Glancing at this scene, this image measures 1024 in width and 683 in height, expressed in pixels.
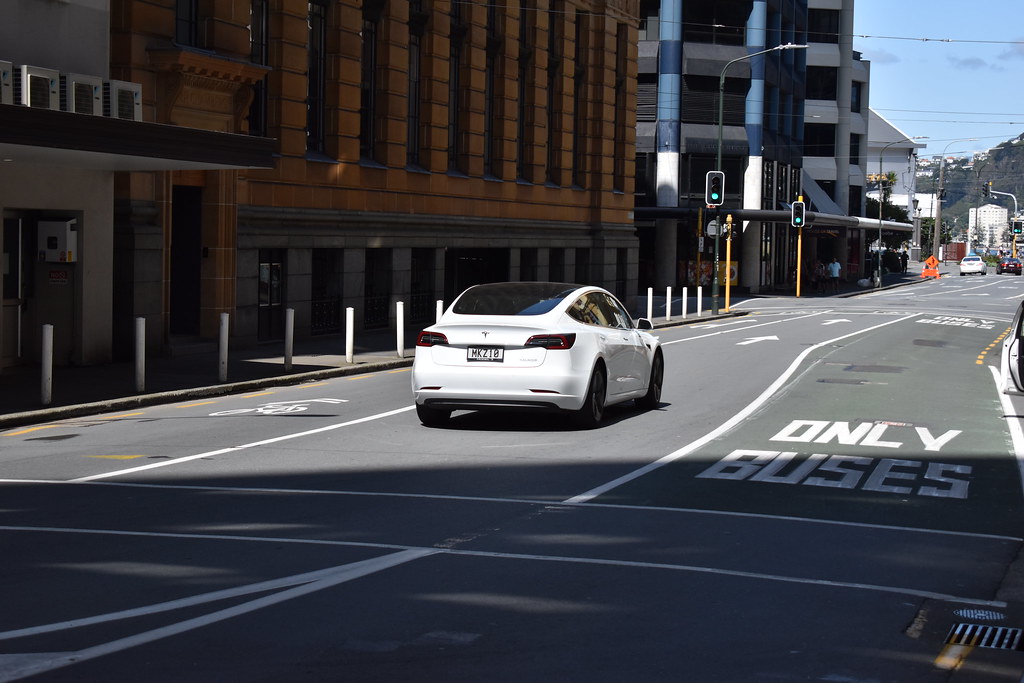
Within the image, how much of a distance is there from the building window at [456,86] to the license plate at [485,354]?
2353cm

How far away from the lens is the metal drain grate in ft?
21.4

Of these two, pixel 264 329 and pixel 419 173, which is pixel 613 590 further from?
pixel 419 173

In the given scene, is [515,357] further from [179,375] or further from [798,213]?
[798,213]

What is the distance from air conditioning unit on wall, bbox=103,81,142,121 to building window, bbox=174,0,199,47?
3964 millimetres

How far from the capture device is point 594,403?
48.5 feet

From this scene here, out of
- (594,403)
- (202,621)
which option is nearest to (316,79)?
(594,403)

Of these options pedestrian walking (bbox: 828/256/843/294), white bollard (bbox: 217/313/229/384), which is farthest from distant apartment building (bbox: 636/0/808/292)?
white bollard (bbox: 217/313/229/384)

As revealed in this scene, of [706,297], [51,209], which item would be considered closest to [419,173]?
[51,209]

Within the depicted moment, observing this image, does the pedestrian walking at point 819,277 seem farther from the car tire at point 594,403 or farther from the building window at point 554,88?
the car tire at point 594,403

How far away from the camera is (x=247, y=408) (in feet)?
55.9

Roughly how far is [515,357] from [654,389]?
3.68m

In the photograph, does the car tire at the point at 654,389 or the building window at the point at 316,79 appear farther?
Result: the building window at the point at 316,79

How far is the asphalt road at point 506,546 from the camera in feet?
20.0

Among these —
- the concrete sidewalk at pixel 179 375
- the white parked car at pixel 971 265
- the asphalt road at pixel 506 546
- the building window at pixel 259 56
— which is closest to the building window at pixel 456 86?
the building window at pixel 259 56
